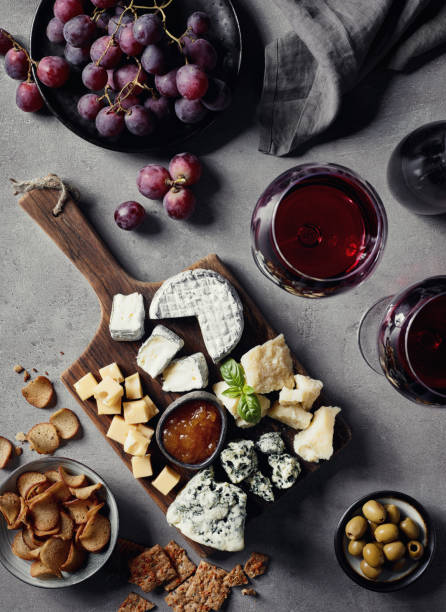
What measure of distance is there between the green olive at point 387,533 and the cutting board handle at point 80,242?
2.79ft

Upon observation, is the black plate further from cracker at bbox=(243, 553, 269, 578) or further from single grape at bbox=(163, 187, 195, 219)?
cracker at bbox=(243, 553, 269, 578)

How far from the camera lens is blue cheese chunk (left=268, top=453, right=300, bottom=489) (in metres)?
1.33

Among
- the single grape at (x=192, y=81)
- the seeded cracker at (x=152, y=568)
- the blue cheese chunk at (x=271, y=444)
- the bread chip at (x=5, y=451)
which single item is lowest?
the seeded cracker at (x=152, y=568)

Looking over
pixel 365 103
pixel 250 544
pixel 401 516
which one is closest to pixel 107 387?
pixel 250 544

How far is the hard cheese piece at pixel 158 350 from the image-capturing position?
1.34m

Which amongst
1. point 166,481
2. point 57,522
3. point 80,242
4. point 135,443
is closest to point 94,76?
point 80,242

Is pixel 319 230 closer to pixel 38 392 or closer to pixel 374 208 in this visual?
pixel 374 208

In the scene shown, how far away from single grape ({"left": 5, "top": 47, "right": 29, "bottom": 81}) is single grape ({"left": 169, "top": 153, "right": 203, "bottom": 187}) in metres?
0.41

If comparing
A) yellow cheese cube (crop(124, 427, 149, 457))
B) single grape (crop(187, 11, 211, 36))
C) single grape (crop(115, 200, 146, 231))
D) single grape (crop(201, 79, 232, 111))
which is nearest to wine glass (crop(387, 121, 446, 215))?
single grape (crop(201, 79, 232, 111))

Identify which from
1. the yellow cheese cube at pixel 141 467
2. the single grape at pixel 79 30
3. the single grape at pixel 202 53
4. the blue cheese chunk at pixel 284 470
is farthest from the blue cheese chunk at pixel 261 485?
the single grape at pixel 79 30

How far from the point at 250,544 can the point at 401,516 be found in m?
0.40

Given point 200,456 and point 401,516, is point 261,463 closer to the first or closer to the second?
point 200,456

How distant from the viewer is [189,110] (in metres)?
1.26

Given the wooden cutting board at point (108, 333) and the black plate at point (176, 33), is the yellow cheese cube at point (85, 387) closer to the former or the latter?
the wooden cutting board at point (108, 333)
